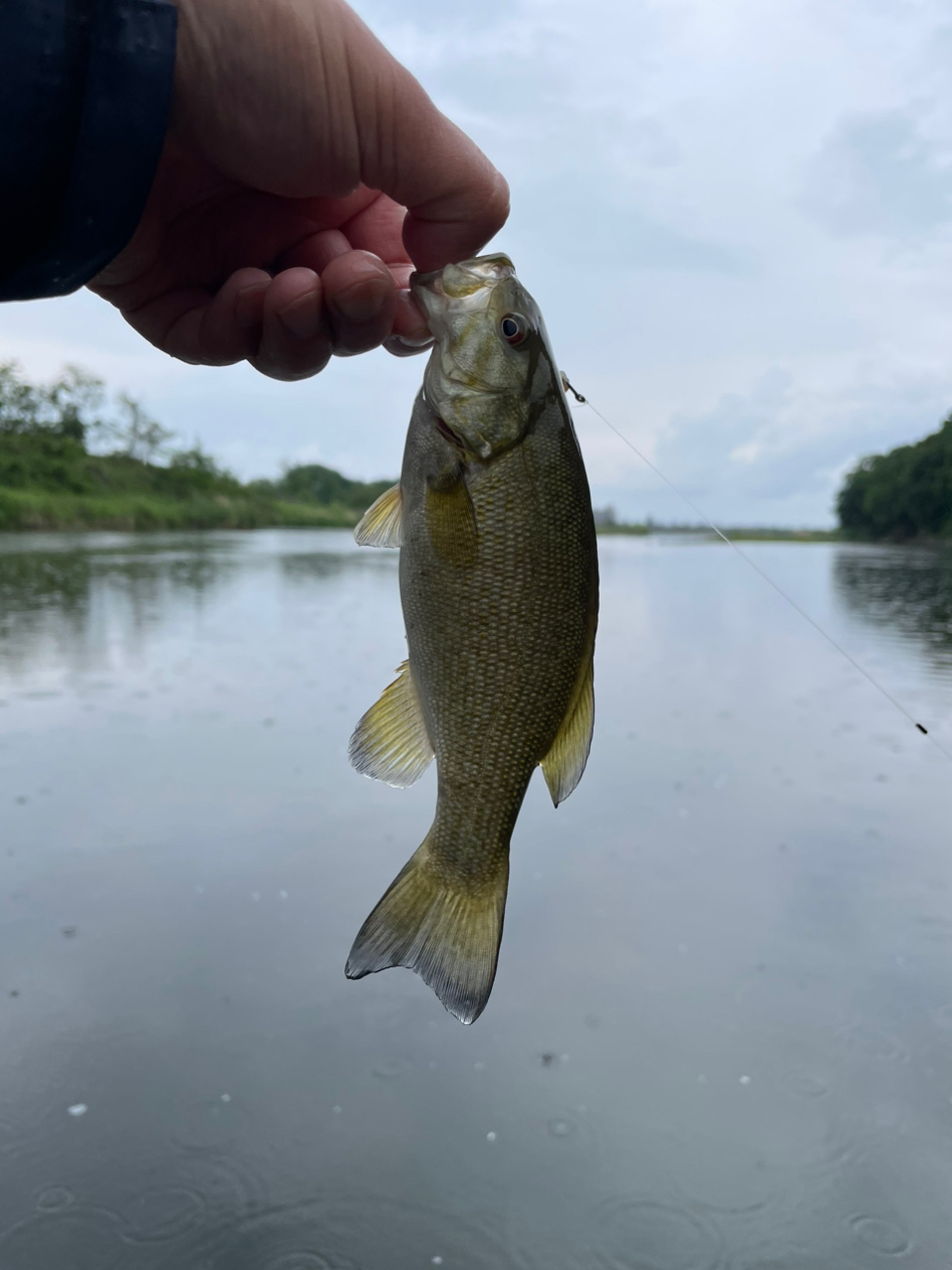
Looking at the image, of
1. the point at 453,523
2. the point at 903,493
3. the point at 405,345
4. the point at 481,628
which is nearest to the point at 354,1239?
the point at 481,628

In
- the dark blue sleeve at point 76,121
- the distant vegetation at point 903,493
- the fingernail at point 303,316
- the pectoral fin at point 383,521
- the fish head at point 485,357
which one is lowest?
the pectoral fin at point 383,521

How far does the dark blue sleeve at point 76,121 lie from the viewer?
148 centimetres

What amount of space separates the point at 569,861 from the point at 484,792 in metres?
5.23

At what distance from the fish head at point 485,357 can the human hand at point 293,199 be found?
10.7 inches

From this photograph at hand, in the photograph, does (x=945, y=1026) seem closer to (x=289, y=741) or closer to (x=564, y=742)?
(x=564, y=742)

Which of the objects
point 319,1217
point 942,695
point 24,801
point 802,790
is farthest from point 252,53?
point 942,695

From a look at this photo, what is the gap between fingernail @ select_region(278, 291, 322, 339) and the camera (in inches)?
77.0

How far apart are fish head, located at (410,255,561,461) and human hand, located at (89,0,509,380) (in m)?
0.27

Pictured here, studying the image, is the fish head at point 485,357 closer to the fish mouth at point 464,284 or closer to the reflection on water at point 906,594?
the fish mouth at point 464,284

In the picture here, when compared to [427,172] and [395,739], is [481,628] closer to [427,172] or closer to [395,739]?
[395,739]

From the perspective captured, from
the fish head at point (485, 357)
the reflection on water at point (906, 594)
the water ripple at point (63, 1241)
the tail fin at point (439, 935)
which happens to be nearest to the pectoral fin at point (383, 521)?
the fish head at point (485, 357)

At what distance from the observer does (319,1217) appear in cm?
342

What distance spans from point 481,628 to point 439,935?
0.53 meters

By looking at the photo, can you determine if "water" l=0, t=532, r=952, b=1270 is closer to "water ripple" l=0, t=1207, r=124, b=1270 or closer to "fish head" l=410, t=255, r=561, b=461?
"water ripple" l=0, t=1207, r=124, b=1270
